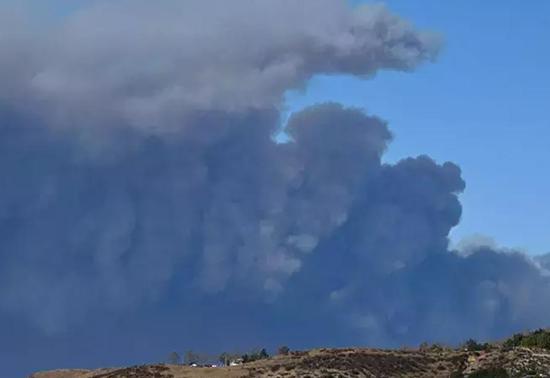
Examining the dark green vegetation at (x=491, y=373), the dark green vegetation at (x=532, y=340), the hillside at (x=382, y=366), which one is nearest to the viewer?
the dark green vegetation at (x=491, y=373)

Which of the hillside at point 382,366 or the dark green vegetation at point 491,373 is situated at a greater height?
the hillside at point 382,366

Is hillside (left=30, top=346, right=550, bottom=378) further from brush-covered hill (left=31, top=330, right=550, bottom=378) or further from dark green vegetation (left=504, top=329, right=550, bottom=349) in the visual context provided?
dark green vegetation (left=504, top=329, right=550, bottom=349)

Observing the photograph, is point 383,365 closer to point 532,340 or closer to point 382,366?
point 382,366

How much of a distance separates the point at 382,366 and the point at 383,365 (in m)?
0.53

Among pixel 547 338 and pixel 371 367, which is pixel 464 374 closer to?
pixel 371 367

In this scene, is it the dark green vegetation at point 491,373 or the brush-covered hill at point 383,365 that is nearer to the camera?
the dark green vegetation at point 491,373

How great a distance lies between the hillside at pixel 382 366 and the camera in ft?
345

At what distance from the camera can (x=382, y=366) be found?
113125mm

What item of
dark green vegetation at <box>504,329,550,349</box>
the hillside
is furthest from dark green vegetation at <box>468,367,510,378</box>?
dark green vegetation at <box>504,329,550,349</box>

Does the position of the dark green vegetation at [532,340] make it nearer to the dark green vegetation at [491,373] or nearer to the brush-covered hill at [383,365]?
the brush-covered hill at [383,365]

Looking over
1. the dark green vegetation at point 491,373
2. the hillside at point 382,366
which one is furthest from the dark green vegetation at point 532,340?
the dark green vegetation at point 491,373

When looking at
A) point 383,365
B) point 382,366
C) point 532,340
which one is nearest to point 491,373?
point 382,366

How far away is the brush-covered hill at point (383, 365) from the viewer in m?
105

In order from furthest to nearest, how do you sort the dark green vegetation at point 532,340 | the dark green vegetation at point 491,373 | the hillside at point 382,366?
the dark green vegetation at point 532,340, the hillside at point 382,366, the dark green vegetation at point 491,373
